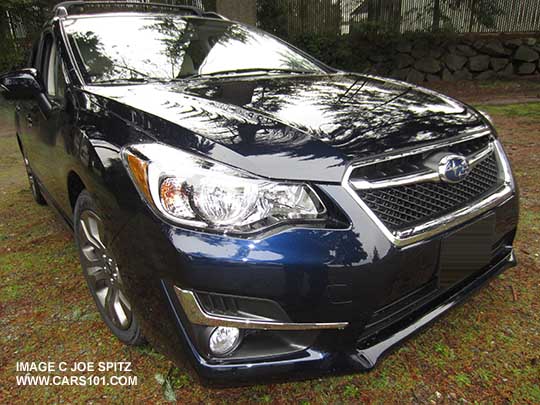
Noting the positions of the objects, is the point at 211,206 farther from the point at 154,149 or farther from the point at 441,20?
the point at 441,20

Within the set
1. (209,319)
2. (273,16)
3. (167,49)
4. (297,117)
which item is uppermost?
(273,16)

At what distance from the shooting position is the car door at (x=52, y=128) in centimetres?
221

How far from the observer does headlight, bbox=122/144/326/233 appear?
1340 millimetres

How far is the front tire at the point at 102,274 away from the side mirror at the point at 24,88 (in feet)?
2.43

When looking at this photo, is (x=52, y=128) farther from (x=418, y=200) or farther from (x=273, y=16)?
(x=273, y=16)

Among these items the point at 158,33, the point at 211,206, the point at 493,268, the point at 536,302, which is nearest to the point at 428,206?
the point at 493,268

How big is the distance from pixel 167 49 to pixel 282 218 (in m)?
1.65

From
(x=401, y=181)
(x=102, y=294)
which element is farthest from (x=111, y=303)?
(x=401, y=181)

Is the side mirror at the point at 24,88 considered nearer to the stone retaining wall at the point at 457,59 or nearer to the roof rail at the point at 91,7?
the roof rail at the point at 91,7

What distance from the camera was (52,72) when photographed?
2.59 m

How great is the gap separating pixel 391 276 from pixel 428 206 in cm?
31

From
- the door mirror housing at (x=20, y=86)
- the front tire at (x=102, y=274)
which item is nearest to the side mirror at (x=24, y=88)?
the door mirror housing at (x=20, y=86)

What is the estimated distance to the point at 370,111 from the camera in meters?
1.78

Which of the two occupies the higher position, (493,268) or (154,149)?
(154,149)
